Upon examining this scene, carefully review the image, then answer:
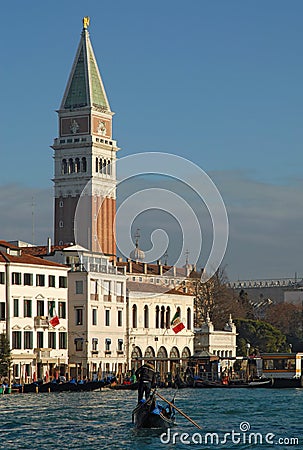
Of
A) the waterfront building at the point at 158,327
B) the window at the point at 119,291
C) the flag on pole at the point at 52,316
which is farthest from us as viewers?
the waterfront building at the point at 158,327

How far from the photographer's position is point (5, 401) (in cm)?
5138

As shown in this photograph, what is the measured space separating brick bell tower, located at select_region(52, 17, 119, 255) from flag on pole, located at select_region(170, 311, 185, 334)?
24957 millimetres

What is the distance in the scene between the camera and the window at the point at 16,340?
64.6 meters

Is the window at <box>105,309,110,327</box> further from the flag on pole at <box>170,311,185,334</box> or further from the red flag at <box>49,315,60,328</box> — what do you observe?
the flag on pole at <box>170,311,185,334</box>

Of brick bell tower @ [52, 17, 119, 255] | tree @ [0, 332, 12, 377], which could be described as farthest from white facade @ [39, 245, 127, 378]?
brick bell tower @ [52, 17, 119, 255]

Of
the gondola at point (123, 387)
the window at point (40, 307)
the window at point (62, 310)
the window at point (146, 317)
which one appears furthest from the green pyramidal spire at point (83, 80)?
the gondola at point (123, 387)

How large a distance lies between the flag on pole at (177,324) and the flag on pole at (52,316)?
11955 mm

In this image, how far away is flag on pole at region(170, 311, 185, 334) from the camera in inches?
3053

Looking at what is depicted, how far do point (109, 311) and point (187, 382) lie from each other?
8.23 meters

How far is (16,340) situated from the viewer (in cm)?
6475

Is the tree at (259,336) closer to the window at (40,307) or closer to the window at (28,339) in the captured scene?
the window at (40,307)

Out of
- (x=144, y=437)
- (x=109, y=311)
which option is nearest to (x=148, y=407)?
(x=144, y=437)

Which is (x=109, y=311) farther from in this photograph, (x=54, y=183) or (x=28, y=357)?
(x=54, y=183)

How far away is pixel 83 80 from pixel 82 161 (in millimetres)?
6413
